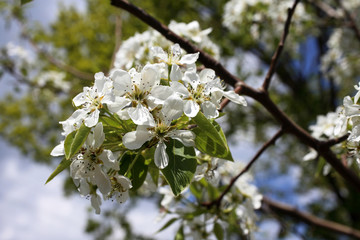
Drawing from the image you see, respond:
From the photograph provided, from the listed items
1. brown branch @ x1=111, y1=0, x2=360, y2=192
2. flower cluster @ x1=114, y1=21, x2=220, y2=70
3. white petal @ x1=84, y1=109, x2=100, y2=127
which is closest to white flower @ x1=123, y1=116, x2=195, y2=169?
white petal @ x1=84, y1=109, x2=100, y2=127

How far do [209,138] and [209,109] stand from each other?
101 millimetres

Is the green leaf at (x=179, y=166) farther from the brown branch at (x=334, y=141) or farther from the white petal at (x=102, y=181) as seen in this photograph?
the brown branch at (x=334, y=141)

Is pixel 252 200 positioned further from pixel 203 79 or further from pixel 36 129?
pixel 36 129

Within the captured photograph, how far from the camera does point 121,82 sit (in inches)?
40.5

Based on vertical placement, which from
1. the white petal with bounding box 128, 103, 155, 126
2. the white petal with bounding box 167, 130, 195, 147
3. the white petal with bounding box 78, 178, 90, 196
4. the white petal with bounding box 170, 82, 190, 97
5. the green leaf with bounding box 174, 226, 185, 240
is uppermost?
the white petal with bounding box 170, 82, 190, 97

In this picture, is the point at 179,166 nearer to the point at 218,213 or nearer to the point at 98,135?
the point at 98,135

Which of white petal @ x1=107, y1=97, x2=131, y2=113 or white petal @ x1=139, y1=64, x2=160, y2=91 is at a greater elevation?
white petal @ x1=139, y1=64, x2=160, y2=91

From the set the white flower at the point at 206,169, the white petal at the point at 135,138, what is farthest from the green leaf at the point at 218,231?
the white petal at the point at 135,138

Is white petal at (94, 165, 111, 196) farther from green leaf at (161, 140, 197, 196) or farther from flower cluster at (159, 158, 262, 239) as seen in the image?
flower cluster at (159, 158, 262, 239)

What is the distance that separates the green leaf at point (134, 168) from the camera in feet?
3.70

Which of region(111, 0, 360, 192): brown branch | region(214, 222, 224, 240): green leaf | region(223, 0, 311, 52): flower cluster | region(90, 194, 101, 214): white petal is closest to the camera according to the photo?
region(90, 194, 101, 214): white petal

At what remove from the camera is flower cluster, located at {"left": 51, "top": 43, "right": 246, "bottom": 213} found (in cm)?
99

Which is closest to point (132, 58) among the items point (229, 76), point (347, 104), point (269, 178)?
point (229, 76)

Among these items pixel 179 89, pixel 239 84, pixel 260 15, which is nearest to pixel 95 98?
pixel 179 89
